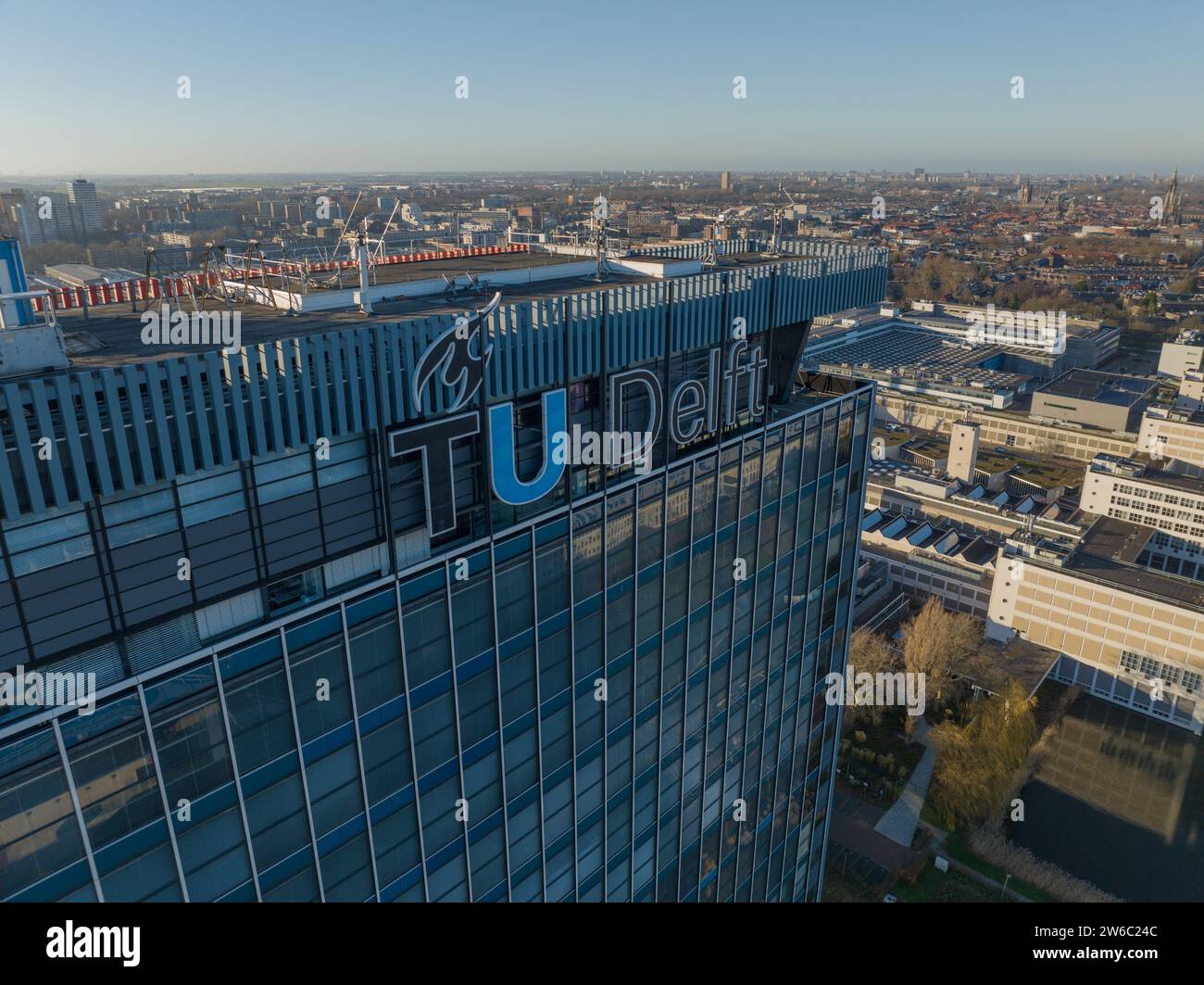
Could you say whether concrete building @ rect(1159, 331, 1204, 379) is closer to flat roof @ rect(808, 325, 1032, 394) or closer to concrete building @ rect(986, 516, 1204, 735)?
flat roof @ rect(808, 325, 1032, 394)

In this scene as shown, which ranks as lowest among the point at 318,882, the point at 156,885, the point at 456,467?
the point at 318,882

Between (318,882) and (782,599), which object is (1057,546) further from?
(318,882)

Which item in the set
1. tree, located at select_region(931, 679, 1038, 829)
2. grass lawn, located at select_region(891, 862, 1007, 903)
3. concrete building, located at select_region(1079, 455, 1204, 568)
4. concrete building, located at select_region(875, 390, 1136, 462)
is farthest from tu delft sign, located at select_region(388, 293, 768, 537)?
concrete building, located at select_region(875, 390, 1136, 462)

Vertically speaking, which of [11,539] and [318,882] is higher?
[11,539]

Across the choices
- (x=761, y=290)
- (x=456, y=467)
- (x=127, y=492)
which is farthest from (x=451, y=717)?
(x=761, y=290)

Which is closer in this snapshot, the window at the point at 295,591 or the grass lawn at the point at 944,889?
the window at the point at 295,591

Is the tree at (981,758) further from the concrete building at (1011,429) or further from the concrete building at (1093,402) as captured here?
the concrete building at (1093,402)

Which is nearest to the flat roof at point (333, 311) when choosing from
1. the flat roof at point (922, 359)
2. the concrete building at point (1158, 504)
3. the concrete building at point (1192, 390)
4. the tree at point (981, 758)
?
the tree at point (981, 758)
